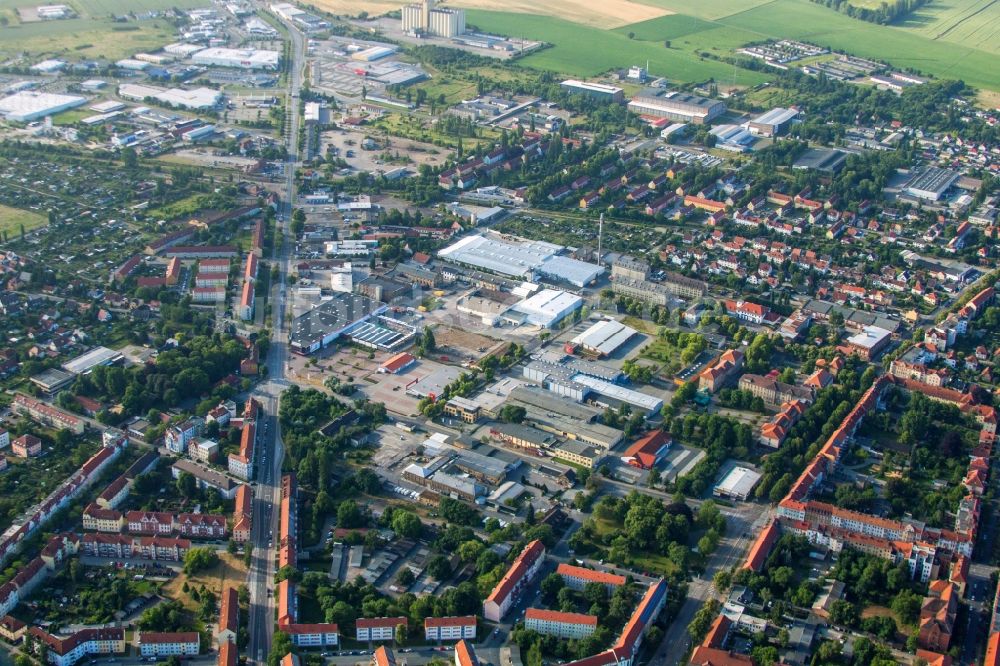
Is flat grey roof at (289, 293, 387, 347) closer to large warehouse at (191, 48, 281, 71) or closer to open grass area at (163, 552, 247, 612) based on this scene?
open grass area at (163, 552, 247, 612)

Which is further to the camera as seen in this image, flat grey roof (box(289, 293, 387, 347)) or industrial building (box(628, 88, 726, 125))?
industrial building (box(628, 88, 726, 125))

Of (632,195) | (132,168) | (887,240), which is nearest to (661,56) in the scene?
(632,195)

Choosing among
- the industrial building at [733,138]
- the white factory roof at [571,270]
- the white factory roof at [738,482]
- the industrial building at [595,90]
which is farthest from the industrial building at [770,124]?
the white factory roof at [738,482]

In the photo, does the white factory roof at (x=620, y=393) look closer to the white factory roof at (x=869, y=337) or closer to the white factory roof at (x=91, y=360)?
the white factory roof at (x=869, y=337)

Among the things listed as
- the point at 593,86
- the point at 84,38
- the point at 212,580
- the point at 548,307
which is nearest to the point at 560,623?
the point at 212,580

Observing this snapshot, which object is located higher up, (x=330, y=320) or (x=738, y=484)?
(x=738, y=484)

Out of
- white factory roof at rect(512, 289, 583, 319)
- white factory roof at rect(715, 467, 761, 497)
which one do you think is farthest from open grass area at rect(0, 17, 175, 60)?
white factory roof at rect(715, 467, 761, 497)

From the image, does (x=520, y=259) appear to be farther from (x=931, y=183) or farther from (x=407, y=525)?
(x=931, y=183)
